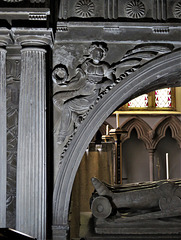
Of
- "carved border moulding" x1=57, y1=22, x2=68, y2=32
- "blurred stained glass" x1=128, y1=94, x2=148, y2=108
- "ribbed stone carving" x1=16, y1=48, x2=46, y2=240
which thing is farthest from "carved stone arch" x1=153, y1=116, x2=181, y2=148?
"ribbed stone carving" x1=16, y1=48, x2=46, y2=240

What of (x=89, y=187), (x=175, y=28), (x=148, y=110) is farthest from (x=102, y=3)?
(x=148, y=110)

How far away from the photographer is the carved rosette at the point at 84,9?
12.2 ft

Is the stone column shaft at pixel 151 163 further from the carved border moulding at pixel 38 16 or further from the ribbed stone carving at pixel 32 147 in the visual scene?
the carved border moulding at pixel 38 16

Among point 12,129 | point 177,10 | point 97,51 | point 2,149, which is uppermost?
point 177,10

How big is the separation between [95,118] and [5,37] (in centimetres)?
104

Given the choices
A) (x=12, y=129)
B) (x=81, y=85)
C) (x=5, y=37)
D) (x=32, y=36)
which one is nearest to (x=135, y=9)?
(x=81, y=85)

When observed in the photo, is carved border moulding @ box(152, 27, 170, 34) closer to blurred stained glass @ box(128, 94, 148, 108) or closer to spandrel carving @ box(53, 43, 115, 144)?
spandrel carving @ box(53, 43, 115, 144)

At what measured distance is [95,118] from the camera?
3648 millimetres

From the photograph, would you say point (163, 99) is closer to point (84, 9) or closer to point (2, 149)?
point (84, 9)

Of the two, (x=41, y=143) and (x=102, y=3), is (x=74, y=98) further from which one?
(x=102, y=3)

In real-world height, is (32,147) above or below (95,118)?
below

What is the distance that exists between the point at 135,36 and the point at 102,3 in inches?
16.9

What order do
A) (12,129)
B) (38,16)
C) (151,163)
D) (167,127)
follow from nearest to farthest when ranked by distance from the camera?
(38,16)
(12,129)
(151,163)
(167,127)

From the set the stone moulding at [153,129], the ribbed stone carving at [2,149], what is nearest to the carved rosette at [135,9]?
the ribbed stone carving at [2,149]
